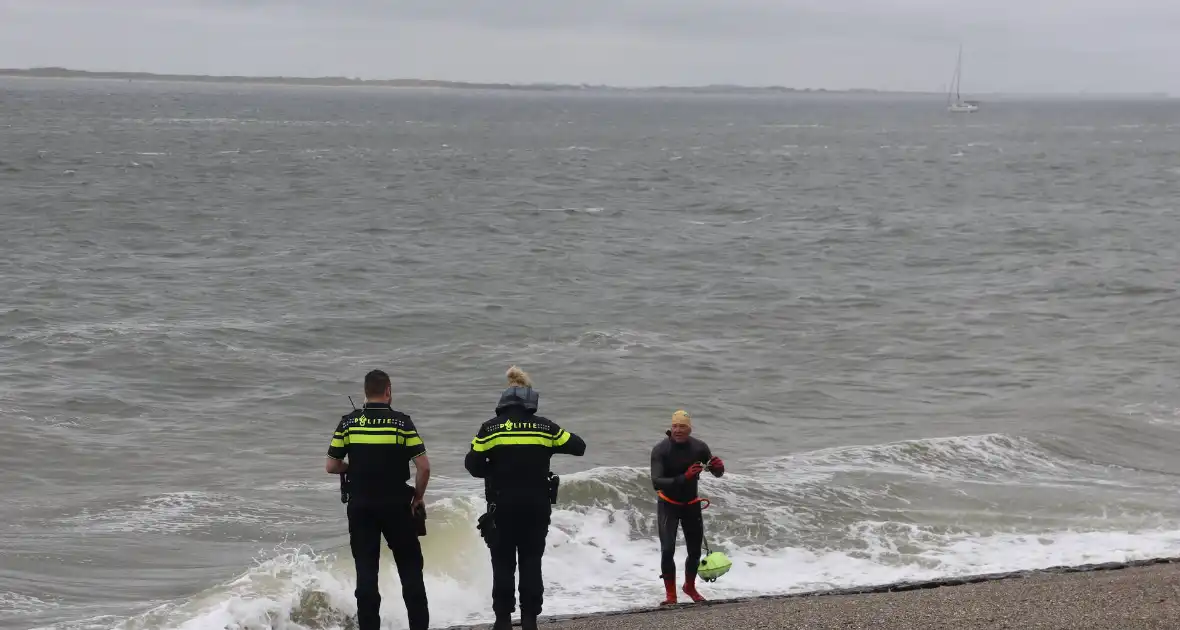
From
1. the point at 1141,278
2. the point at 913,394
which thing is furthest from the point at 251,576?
the point at 1141,278

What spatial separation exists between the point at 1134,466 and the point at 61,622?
11.4 meters

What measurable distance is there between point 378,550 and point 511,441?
3.26ft

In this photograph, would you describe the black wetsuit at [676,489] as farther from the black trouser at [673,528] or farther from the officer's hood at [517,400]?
the officer's hood at [517,400]

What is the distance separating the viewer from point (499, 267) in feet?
109

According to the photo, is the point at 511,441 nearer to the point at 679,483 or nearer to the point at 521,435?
the point at 521,435

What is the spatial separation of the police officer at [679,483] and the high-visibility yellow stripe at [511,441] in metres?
1.59

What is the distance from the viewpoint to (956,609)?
8305 mm

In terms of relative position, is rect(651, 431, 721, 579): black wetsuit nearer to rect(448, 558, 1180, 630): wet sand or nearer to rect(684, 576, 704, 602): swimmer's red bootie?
rect(684, 576, 704, 602): swimmer's red bootie

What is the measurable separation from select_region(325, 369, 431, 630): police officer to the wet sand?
1.65 m

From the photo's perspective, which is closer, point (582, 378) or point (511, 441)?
point (511, 441)

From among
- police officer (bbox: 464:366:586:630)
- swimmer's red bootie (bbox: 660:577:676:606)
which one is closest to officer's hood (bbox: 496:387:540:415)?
police officer (bbox: 464:366:586:630)

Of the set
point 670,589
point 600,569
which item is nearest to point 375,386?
point 670,589

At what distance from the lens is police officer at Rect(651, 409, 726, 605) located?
9.16m

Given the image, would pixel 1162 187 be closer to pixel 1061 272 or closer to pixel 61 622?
pixel 1061 272
